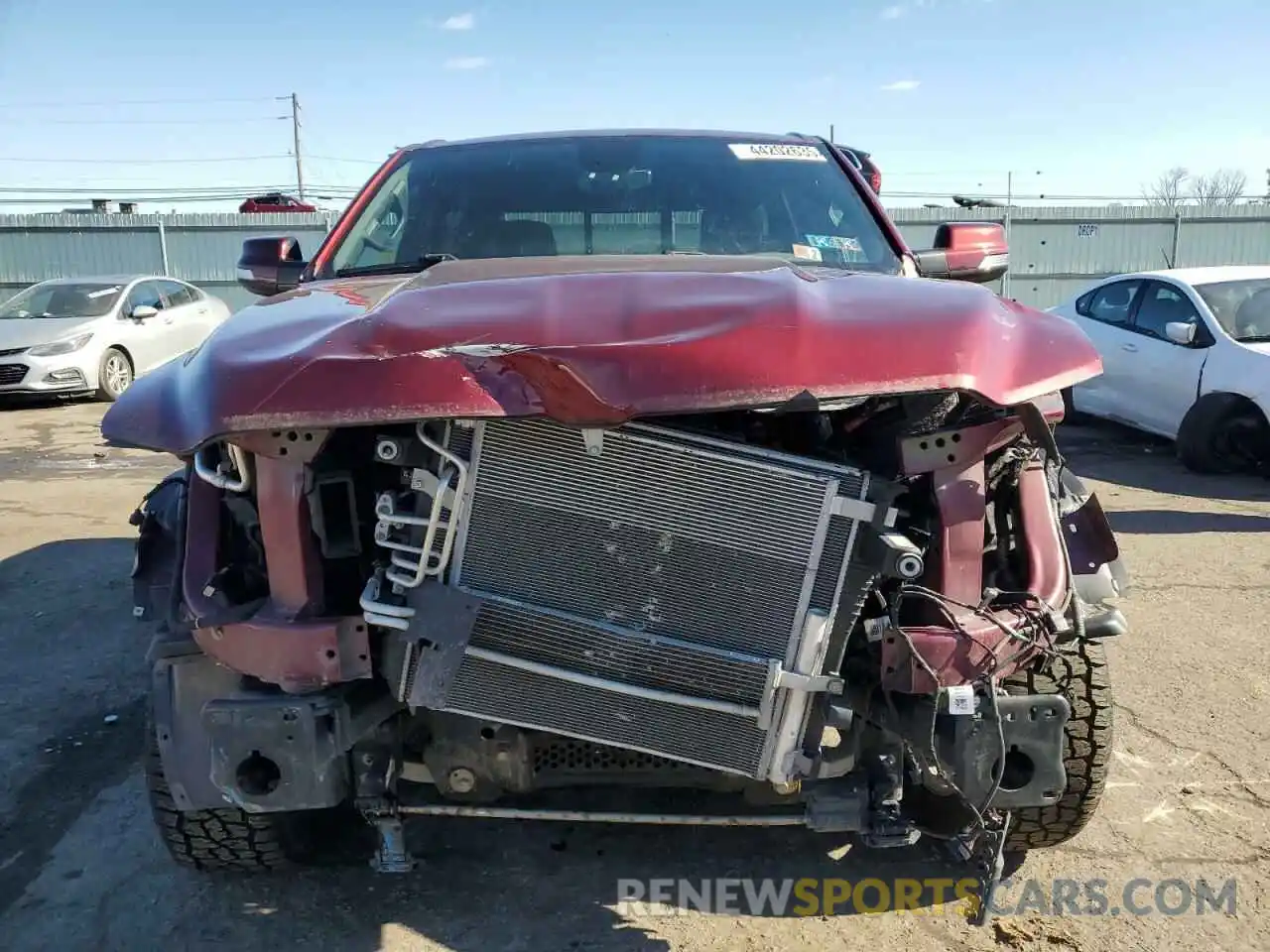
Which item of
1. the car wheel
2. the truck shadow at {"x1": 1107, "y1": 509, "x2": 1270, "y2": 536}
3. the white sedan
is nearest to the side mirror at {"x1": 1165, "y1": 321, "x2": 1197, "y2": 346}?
the white sedan

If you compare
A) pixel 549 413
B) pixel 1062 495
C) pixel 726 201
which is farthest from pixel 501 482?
pixel 726 201

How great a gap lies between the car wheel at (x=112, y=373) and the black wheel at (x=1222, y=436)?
10.4 m

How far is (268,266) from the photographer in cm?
369

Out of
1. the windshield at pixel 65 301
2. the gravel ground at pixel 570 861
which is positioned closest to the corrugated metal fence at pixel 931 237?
the windshield at pixel 65 301

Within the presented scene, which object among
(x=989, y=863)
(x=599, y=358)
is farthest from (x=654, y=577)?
(x=989, y=863)

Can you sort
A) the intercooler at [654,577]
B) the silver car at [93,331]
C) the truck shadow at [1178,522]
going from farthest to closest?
the silver car at [93,331]
the truck shadow at [1178,522]
the intercooler at [654,577]

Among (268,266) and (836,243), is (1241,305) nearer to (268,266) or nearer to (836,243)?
(836,243)

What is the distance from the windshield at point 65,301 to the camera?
11.5 m

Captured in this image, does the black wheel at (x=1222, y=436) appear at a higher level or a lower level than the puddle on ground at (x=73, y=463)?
higher

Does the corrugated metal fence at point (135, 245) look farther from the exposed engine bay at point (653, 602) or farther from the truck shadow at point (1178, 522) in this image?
the exposed engine bay at point (653, 602)

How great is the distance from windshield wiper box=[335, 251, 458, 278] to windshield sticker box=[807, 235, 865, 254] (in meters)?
1.12

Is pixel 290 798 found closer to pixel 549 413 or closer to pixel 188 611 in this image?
pixel 188 611

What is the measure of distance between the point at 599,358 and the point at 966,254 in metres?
2.31

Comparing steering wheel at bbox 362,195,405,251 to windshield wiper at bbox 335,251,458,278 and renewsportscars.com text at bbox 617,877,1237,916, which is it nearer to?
windshield wiper at bbox 335,251,458,278
